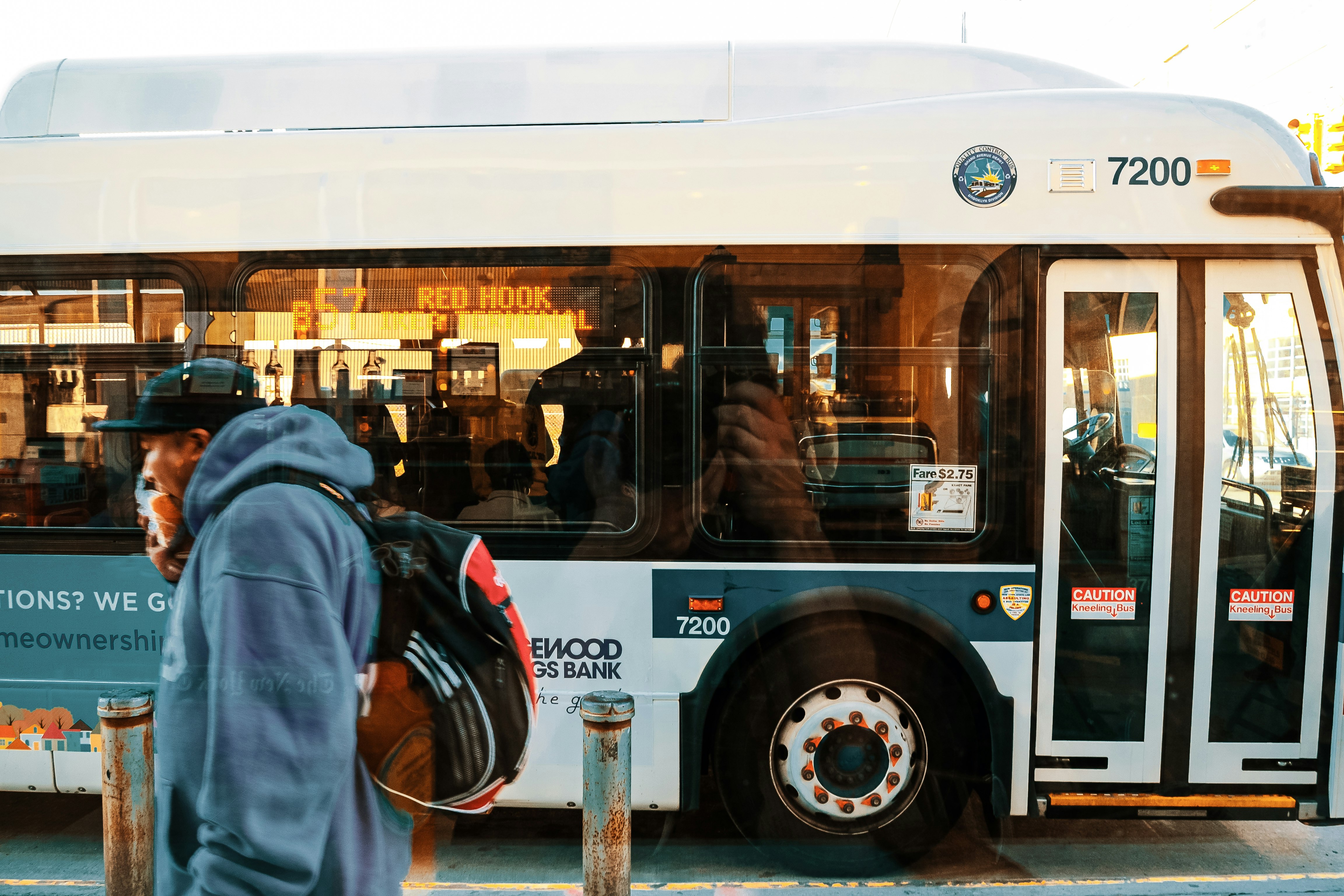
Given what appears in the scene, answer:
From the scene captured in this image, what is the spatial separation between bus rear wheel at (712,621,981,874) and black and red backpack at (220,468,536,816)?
0.88m

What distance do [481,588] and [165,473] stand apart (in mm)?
1256

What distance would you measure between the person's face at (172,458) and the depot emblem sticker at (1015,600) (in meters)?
2.98

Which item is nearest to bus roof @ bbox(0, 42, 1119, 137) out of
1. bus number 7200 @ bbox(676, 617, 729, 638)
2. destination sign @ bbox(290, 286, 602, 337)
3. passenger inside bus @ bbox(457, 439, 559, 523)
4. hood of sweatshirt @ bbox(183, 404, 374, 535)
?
destination sign @ bbox(290, 286, 602, 337)

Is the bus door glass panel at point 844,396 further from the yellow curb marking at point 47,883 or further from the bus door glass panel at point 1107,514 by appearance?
the yellow curb marking at point 47,883

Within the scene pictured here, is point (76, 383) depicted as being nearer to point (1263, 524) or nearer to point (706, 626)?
point (706, 626)

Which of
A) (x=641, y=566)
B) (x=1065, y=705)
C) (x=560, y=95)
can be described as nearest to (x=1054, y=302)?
(x=1065, y=705)

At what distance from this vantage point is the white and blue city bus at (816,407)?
349 cm

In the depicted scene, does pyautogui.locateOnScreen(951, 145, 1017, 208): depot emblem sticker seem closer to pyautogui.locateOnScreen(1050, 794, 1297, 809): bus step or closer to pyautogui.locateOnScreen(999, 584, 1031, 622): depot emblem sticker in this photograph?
pyautogui.locateOnScreen(999, 584, 1031, 622): depot emblem sticker

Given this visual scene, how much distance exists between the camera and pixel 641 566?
11.7 ft

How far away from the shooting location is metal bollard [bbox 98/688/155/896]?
2.53 metres

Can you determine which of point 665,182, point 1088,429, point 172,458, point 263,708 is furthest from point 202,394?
point 1088,429

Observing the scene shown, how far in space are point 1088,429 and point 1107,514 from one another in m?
0.35

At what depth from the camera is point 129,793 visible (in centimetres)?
257

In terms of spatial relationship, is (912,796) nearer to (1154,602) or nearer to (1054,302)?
(1154,602)
